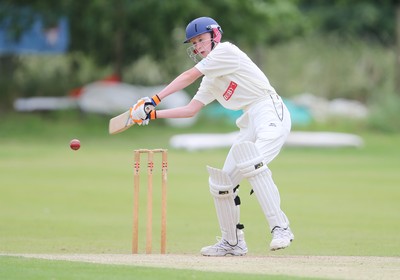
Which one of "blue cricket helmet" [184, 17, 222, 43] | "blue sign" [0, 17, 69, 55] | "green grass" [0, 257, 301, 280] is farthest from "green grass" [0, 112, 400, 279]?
"blue sign" [0, 17, 69, 55]

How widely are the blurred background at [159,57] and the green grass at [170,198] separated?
196 cm

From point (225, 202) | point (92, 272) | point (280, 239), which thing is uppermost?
point (225, 202)

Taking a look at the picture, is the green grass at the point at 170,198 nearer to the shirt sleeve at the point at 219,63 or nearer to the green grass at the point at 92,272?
the green grass at the point at 92,272

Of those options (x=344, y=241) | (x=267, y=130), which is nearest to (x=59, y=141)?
(x=344, y=241)

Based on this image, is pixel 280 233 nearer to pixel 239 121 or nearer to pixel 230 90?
pixel 239 121

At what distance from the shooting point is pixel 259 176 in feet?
23.0

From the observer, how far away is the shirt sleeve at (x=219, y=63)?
23.6 feet

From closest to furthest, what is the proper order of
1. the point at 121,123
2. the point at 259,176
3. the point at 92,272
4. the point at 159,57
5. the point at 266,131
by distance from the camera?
the point at 92,272
the point at 259,176
the point at 266,131
the point at 121,123
the point at 159,57

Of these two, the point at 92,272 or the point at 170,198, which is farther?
the point at 170,198

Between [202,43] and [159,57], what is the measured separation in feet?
61.5

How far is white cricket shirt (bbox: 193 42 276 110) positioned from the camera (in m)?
7.22

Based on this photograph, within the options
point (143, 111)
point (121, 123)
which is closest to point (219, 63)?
point (143, 111)

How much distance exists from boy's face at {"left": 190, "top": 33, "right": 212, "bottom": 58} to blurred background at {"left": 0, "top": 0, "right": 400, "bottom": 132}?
16.2 metres

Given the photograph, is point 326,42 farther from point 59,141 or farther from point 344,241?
point 344,241
